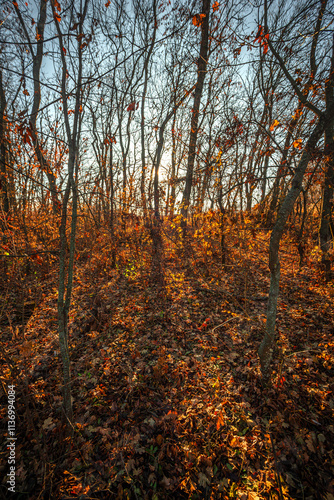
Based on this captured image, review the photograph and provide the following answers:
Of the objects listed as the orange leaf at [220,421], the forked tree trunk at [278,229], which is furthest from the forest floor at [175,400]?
the forked tree trunk at [278,229]

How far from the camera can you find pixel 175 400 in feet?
10.6

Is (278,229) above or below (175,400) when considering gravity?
above

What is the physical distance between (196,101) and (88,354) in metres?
9.26

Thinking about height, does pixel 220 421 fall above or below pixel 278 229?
below

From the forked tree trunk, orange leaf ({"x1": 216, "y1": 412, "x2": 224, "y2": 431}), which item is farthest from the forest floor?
the forked tree trunk

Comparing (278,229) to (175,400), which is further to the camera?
(175,400)

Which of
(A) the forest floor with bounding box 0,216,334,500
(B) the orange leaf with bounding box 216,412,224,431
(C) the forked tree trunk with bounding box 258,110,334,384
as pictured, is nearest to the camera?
(A) the forest floor with bounding box 0,216,334,500

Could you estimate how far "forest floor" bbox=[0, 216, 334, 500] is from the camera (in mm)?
2359

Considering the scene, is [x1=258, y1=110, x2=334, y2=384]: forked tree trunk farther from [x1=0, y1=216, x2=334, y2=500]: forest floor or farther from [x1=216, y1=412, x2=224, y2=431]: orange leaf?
[x1=216, y1=412, x2=224, y2=431]: orange leaf

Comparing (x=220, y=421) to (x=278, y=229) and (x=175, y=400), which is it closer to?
(x=175, y=400)

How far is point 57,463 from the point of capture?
253 centimetres

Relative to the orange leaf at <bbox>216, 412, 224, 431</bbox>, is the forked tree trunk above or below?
above

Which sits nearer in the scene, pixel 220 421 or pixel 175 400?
pixel 220 421

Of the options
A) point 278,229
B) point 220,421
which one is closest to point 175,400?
point 220,421
